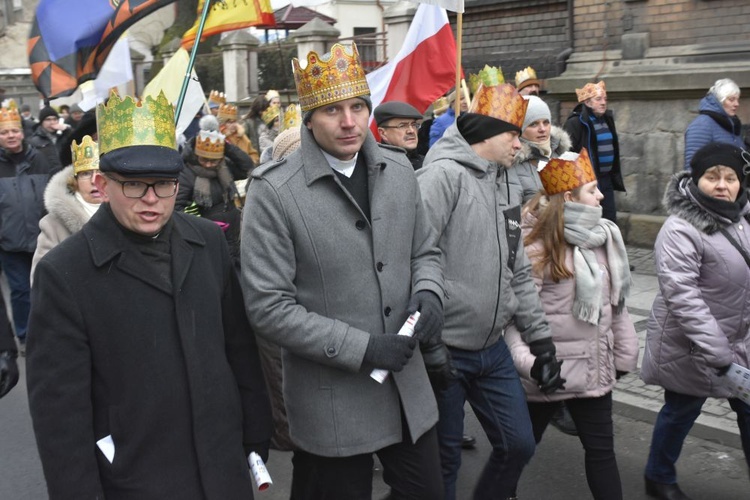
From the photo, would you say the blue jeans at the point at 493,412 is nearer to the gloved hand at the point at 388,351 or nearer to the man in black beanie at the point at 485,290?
the man in black beanie at the point at 485,290

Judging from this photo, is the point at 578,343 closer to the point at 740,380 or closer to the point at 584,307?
the point at 584,307

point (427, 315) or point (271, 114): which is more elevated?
point (271, 114)

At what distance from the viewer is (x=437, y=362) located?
3.31 metres

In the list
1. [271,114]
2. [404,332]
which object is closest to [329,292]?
[404,332]

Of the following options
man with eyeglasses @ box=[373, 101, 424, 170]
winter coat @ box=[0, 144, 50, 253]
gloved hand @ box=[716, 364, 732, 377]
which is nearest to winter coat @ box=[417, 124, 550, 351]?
gloved hand @ box=[716, 364, 732, 377]

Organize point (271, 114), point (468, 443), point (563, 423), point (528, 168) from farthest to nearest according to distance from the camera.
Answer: point (271, 114) < point (528, 168) < point (563, 423) < point (468, 443)

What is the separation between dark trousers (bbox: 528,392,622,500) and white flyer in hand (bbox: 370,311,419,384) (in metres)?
1.36

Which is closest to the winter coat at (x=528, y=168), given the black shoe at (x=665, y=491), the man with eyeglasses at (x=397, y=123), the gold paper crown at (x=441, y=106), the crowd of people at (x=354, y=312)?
the man with eyeglasses at (x=397, y=123)

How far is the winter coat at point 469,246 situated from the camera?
3650 mm

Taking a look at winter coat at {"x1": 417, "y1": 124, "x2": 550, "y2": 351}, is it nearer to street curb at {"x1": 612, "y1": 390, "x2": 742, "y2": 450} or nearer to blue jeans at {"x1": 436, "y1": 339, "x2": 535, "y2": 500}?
blue jeans at {"x1": 436, "y1": 339, "x2": 535, "y2": 500}

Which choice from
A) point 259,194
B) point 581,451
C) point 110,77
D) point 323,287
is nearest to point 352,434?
point 323,287

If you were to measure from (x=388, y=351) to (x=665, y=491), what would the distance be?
7.07 ft

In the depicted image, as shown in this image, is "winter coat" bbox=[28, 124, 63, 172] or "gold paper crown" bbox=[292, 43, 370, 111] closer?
"gold paper crown" bbox=[292, 43, 370, 111]

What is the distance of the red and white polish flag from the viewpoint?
297 inches
